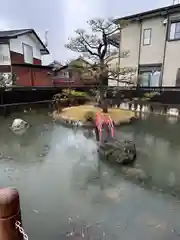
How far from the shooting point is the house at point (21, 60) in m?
13.4

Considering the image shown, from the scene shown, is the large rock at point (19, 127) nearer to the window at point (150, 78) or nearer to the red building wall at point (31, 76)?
the red building wall at point (31, 76)

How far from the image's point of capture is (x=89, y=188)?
11.4ft

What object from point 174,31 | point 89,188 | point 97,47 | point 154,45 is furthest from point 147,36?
point 89,188

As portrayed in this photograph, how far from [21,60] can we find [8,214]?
609 inches

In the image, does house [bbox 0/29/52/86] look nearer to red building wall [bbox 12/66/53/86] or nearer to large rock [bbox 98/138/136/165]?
red building wall [bbox 12/66/53/86]

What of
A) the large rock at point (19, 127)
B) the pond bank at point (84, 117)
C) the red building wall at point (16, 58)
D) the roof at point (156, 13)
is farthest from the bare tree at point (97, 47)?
the red building wall at point (16, 58)

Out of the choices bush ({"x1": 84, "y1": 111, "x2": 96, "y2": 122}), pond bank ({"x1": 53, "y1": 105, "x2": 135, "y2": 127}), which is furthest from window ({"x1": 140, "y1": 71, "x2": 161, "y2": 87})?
bush ({"x1": 84, "y1": 111, "x2": 96, "y2": 122})

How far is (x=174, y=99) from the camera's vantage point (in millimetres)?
9242

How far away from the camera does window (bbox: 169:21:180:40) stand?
10.6 meters

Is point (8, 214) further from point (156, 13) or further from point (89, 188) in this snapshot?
point (156, 13)

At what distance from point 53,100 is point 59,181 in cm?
801

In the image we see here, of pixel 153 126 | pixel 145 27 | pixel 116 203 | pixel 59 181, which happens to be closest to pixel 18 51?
pixel 145 27

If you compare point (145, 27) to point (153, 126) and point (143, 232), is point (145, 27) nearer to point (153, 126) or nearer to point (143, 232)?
point (153, 126)

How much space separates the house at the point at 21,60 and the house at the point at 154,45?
5.94 m
